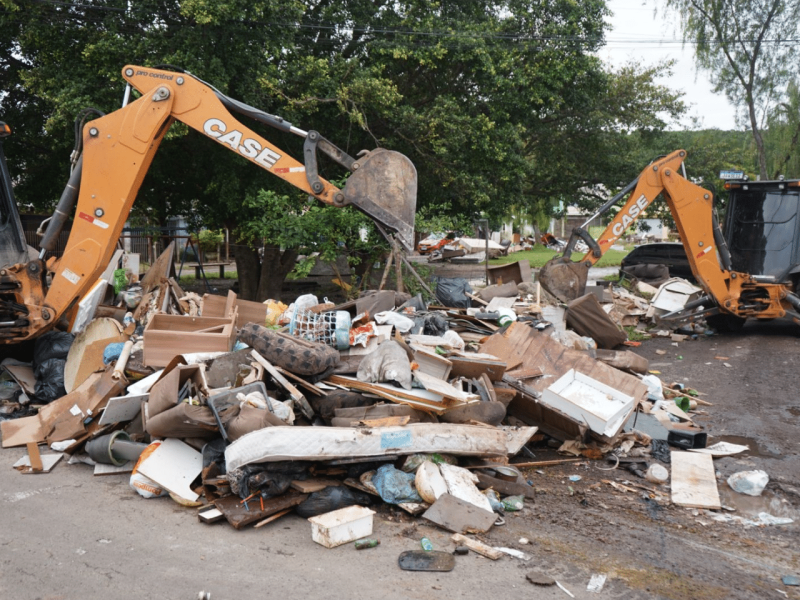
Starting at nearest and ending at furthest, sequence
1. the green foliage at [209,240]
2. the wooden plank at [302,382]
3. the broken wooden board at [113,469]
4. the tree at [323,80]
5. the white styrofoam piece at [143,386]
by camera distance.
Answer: the broken wooden board at [113,469], the wooden plank at [302,382], the white styrofoam piece at [143,386], the tree at [323,80], the green foliage at [209,240]

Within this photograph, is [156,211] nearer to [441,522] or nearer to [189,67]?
[189,67]

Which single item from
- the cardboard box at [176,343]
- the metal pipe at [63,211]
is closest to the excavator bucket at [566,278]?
the cardboard box at [176,343]

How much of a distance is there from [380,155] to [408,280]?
5.50m

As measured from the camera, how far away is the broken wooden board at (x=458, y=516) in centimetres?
445

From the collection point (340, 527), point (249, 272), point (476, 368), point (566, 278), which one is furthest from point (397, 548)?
point (249, 272)

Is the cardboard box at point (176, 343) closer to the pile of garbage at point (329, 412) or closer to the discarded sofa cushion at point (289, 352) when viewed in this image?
the pile of garbage at point (329, 412)

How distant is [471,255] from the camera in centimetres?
3228

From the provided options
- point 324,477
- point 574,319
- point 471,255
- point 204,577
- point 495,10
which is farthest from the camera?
point 471,255

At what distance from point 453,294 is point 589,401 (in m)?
4.82

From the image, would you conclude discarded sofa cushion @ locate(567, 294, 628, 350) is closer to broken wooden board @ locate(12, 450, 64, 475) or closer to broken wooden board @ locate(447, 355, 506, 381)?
broken wooden board @ locate(447, 355, 506, 381)

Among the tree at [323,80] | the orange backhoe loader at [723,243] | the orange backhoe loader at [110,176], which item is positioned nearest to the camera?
the orange backhoe loader at [110,176]

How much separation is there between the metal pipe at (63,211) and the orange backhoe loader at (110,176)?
0.4 inches


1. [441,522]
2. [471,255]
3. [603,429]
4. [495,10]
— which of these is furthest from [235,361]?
[471,255]

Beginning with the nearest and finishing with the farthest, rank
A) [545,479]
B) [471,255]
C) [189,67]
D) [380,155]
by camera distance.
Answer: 1. [545,479]
2. [380,155]
3. [189,67]
4. [471,255]
